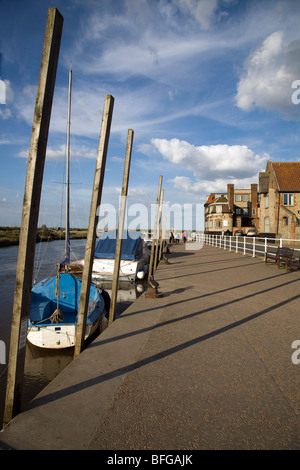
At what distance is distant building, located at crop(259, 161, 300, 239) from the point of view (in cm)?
3716

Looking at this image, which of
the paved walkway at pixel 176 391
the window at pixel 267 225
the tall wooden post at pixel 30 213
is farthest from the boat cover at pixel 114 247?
the window at pixel 267 225

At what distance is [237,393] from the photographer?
3064mm

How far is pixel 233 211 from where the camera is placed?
200 ft

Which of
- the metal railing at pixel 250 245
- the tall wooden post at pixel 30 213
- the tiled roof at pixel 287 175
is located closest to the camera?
the tall wooden post at pixel 30 213

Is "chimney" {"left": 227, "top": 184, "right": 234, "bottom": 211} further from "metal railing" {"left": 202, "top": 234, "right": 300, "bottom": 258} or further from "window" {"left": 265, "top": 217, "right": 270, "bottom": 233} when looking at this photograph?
"metal railing" {"left": 202, "top": 234, "right": 300, "bottom": 258}

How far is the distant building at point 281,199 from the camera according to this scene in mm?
37156

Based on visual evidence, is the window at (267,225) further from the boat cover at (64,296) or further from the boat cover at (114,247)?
the boat cover at (64,296)

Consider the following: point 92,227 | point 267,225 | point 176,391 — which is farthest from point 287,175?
point 176,391

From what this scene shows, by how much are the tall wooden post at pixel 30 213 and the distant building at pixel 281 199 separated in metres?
37.8

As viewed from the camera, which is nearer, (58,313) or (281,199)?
(58,313)

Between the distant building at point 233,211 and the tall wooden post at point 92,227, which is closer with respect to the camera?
the tall wooden post at point 92,227

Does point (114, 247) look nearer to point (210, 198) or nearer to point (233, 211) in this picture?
point (233, 211)

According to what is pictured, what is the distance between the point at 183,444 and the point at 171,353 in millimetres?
1799

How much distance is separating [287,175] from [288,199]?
4242mm
